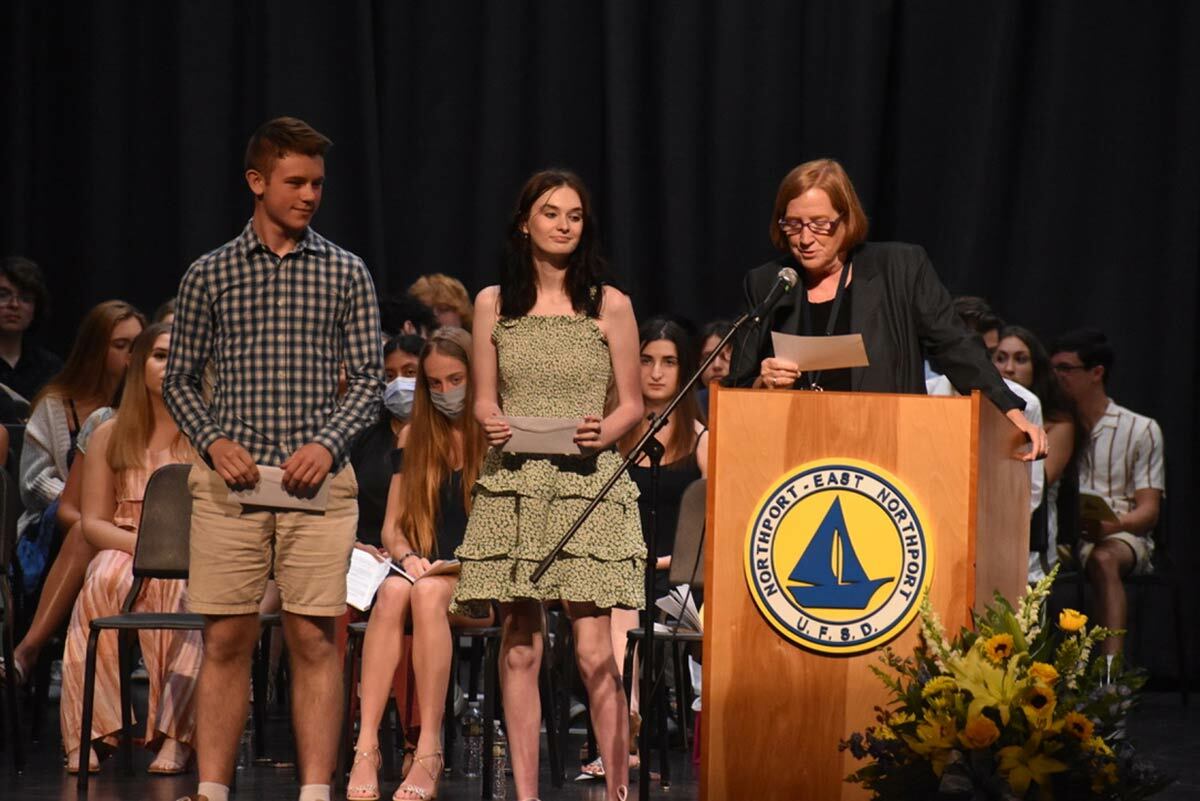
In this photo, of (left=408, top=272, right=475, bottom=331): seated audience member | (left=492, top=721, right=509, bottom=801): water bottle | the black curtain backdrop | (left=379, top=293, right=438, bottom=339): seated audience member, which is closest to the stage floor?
(left=492, top=721, right=509, bottom=801): water bottle

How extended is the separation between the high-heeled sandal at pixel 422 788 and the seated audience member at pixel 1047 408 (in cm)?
277

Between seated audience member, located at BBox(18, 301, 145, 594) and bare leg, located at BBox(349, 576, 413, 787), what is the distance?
1.93 meters

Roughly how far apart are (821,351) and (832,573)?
1.42 ft

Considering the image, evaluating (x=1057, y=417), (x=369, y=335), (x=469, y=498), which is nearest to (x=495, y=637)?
(x=469, y=498)

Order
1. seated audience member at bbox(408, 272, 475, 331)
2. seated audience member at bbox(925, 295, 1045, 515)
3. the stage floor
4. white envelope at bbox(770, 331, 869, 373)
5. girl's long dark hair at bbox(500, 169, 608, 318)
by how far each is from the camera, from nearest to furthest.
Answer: white envelope at bbox(770, 331, 869, 373) → girl's long dark hair at bbox(500, 169, 608, 318) → the stage floor → seated audience member at bbox(925, 295, 1045, 515) → seated audience member at bbox(408, 272, 475, 331)

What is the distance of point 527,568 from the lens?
421cm

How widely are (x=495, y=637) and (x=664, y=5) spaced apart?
3.75 meters

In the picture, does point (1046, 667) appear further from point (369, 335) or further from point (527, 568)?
point (369, 335)

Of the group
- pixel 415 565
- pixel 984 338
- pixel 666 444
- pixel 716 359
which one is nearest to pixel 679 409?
pixel 666 444

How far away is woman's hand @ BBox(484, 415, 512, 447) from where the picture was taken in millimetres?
4164

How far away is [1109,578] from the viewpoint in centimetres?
715

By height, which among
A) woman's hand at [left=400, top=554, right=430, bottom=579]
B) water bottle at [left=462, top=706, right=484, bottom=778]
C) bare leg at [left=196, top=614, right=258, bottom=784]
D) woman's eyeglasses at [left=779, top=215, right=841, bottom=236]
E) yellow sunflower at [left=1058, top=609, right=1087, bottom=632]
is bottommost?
water bottle at [left=462, top=706, right=484, bottom=778]

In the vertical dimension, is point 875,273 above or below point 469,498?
above

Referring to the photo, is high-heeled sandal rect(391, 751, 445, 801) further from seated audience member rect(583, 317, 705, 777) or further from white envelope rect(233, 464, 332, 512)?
white envelope rect(233, 464, 332, 512)
